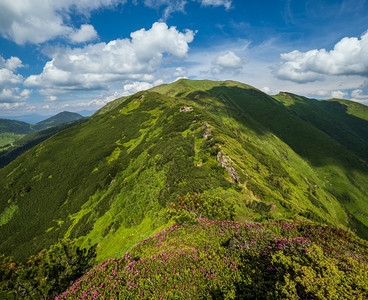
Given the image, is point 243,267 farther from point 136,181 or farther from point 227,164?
point 136,181

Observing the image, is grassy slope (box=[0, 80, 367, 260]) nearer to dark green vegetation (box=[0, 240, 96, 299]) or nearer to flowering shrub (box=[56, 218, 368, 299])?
dark green vegetation (box=[0, 240, 96, 299])

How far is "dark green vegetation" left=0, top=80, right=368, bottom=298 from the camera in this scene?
102 ft

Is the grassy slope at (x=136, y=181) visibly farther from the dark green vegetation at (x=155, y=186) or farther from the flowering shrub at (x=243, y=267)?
the flowering shrub at (x=243, y=267)

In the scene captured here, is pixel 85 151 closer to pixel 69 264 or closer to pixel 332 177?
pixel 69 264

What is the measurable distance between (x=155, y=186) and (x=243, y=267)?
36350 mm

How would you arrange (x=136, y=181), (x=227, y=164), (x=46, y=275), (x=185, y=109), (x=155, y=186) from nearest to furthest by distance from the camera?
(x=46, y=275) < (x=227, y=164) < (x=155, y=186) < (x=136, y=181) < (x=185, y=109)

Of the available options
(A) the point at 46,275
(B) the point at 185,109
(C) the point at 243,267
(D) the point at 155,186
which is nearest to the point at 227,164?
(D) the point at 155,186

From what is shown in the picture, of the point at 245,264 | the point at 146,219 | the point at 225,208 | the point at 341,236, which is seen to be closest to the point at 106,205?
the point at 146,219

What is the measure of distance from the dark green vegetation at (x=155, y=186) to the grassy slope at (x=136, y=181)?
16.1 inches

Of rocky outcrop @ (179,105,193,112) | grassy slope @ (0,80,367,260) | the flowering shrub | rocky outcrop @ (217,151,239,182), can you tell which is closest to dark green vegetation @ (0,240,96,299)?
grassy slope @ (0,80,367,260)

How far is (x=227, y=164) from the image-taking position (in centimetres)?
4341

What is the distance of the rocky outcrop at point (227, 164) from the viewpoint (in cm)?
4047

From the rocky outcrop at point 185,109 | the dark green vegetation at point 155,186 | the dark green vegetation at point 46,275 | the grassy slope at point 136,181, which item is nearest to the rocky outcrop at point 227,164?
the dark green vegetation at point 155,186

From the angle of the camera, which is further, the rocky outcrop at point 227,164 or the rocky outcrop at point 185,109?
the rocky outcrop at point 185,109
